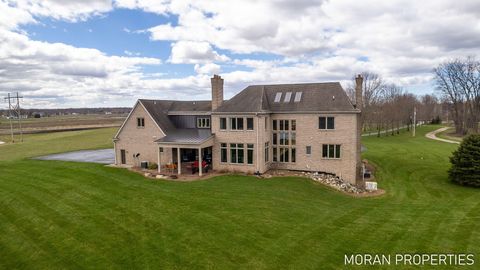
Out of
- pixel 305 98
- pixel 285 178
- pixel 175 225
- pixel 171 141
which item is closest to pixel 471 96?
pixel 305 98

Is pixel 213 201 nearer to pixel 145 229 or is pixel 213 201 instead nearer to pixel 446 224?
pixel 145 229

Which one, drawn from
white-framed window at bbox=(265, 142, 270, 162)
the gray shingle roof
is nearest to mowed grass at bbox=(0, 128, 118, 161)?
the gray shingle roof

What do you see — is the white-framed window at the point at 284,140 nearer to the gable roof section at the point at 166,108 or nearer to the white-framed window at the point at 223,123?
the white-framed window at the point at 223,123

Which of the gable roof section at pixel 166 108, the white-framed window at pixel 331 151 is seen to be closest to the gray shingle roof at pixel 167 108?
the gable roof section at pixel 166 108

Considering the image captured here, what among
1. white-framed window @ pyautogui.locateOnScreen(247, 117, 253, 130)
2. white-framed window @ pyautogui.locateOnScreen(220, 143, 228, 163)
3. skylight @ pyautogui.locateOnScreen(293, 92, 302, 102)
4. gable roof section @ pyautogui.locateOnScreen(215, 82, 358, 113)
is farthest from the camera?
skylight @ pyautogui.locateOnScreen(293, 92, 302, 102)

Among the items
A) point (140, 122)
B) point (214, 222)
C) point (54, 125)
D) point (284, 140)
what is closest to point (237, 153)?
point (284, 140)

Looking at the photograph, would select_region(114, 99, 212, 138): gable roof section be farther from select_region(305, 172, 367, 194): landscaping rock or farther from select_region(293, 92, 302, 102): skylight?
select_region(305, 172, 367, 194): landscaping rock

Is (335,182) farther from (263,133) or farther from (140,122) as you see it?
(140,122)
